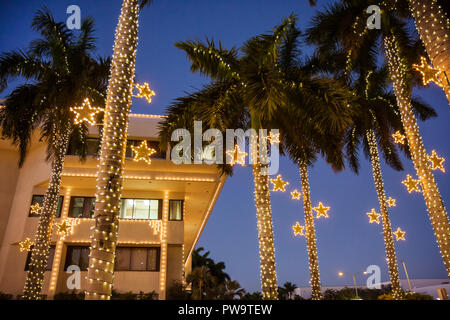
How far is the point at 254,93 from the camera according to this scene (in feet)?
25.8

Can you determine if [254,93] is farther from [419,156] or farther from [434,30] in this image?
[419,156]

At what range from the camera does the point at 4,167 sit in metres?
22.1

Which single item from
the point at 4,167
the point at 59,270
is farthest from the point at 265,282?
the point at 4,167

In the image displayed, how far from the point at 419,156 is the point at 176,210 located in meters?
15.9

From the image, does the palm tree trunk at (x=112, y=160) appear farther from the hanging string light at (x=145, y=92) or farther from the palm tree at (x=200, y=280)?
the palm tree at (x=200, y=280)

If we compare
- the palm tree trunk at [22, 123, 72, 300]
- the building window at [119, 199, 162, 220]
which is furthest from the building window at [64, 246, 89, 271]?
the palm tree trunk at [22, 123, 72, 300]

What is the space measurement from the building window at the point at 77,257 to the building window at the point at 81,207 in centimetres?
215

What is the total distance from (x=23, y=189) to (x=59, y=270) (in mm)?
6597

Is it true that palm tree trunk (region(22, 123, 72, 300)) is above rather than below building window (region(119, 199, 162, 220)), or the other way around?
below

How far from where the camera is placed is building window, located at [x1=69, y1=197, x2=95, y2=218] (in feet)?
68.6

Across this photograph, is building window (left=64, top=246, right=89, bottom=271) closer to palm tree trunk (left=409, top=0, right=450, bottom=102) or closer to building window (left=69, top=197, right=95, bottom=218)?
building window (left=69, top=197, right=95, bottom=218)

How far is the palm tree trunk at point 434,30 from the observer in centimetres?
546

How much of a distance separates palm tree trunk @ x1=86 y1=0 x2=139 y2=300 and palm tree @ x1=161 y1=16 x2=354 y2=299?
9.35ft

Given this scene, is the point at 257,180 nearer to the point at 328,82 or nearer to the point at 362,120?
the point at 328,82
